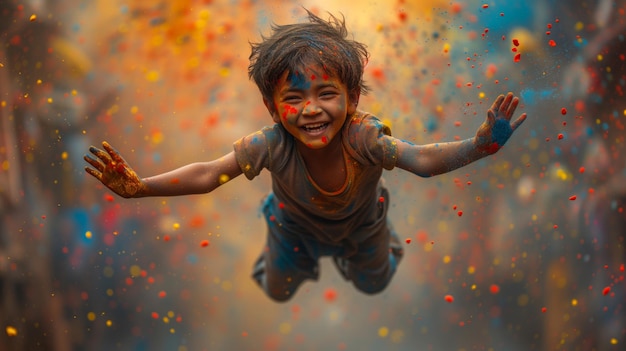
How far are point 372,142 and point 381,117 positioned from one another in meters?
0.47

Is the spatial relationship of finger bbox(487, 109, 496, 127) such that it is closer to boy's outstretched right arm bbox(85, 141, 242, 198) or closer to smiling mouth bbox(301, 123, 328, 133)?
smiling mouth bbox(301, 123, 328, 133)

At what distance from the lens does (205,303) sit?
82.5 inches

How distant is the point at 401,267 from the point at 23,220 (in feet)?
2.80

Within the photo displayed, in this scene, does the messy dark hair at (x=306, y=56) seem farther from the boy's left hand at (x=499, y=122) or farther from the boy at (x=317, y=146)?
the boy's left hand at (x=499, y=122)

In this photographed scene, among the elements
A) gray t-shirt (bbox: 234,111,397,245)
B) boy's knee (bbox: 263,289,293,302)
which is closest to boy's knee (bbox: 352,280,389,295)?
boy's knee (bbox: 263,289,293,302)

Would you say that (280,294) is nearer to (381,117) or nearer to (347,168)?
(381,117)

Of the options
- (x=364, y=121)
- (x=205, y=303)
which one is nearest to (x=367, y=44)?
(x=364, y=121)

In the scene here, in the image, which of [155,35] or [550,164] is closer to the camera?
[550,164]

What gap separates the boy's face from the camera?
135 centimetres

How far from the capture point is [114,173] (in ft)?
4.38

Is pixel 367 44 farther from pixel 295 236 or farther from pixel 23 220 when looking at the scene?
pixel 23 220

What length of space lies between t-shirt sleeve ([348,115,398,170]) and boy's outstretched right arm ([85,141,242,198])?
0.18m

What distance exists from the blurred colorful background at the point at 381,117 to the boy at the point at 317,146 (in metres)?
0.31

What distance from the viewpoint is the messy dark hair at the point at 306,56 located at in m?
1.35
